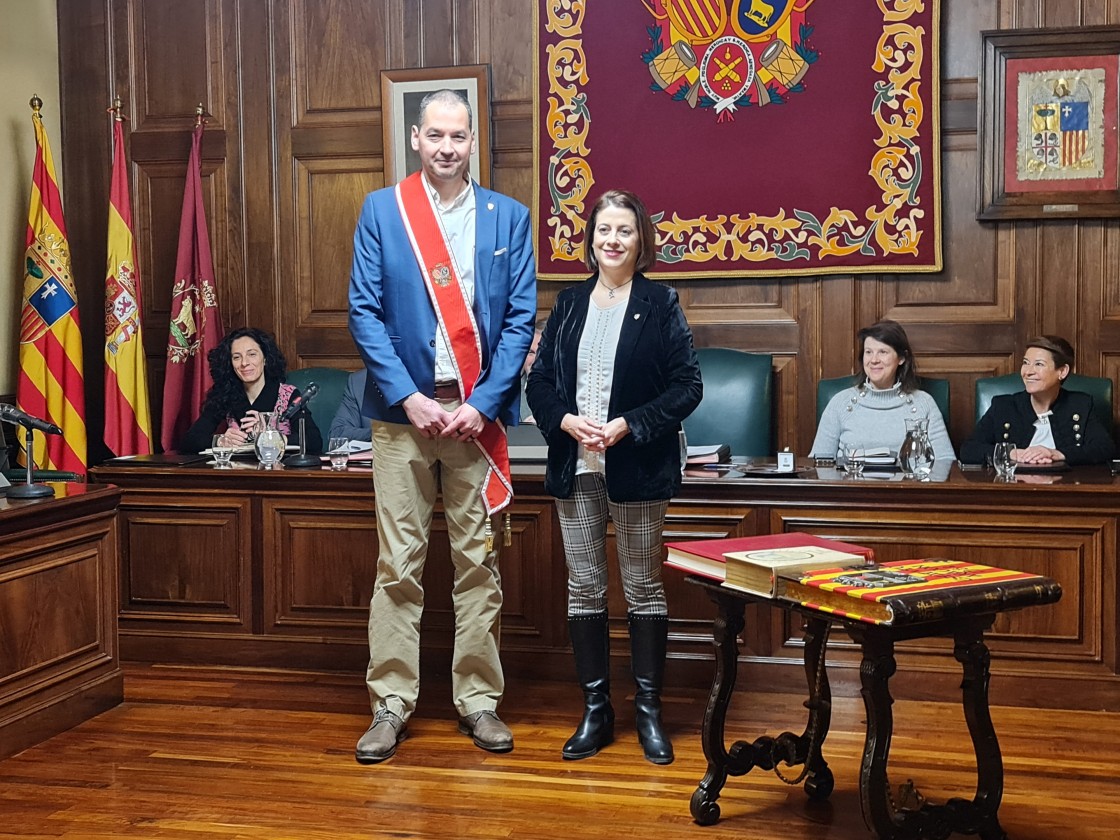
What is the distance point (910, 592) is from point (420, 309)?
53.1 inches

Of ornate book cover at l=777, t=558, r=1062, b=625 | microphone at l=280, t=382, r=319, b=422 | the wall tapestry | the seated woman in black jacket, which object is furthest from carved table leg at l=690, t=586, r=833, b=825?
the wall tapestry

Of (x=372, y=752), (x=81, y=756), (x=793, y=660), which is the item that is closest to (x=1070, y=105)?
(x=793, y=660)

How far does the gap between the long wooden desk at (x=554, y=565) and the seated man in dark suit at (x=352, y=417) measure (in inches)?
27.5

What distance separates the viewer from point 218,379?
14.8ft

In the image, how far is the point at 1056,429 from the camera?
13.2 feet

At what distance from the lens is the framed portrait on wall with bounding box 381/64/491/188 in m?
4.90

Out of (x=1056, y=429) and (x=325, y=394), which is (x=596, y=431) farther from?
(x=325, y=394)

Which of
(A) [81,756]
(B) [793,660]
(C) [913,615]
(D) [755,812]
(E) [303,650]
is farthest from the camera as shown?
(E) [303,650]

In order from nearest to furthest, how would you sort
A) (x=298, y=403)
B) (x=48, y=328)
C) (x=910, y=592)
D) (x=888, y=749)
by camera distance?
(x=910, y=592) < (x=888, y=749) < (x=298, y=403) < (x=48, y=328)

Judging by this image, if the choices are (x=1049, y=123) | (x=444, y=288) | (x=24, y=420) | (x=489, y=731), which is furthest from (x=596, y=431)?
(x=1049, y=123)

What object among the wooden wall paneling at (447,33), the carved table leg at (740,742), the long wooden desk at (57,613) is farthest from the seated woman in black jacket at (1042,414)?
the long wooden desk at (57,613)

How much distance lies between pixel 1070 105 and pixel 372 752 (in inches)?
132

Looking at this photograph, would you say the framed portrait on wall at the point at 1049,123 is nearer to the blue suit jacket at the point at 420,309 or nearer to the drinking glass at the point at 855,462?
the drinking glass at the point at 855,462

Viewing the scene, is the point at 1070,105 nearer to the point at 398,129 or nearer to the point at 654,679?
the point at 398,129
